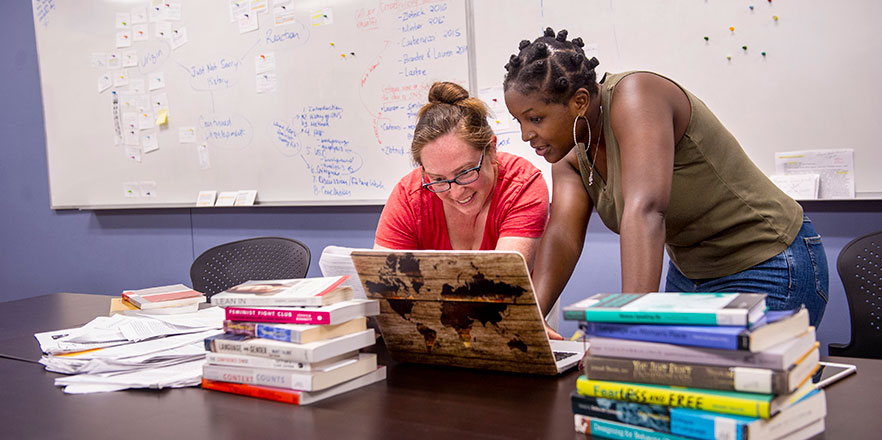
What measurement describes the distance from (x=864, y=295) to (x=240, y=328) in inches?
58.4

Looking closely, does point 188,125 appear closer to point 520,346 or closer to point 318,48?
point 318,48

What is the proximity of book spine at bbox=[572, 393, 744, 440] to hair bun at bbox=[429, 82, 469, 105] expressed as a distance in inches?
37.4

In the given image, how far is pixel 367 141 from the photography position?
2.99m

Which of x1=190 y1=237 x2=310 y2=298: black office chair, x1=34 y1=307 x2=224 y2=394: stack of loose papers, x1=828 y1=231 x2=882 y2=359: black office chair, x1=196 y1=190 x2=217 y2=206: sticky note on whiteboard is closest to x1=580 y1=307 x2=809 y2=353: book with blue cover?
x1=34 y1=307 x2=224 y2=394: stack of loose papers

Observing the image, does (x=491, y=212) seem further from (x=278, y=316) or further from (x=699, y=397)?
(x=699, y=397)

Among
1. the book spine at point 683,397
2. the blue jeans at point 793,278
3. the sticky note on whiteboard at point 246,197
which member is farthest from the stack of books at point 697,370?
the sticky note on whiteboard at point 246,197

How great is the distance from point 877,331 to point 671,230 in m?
0.67

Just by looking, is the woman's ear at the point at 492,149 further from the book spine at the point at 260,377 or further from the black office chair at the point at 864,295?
the black office chair at the point at 864,295

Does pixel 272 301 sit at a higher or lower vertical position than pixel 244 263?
higher

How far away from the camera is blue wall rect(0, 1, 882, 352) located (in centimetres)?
329

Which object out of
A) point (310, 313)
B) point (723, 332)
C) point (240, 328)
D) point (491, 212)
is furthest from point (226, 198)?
point (723, 332)

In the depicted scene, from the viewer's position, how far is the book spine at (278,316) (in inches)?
42.2

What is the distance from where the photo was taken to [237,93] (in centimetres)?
332

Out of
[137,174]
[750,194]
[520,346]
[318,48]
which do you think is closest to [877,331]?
[750,194]
